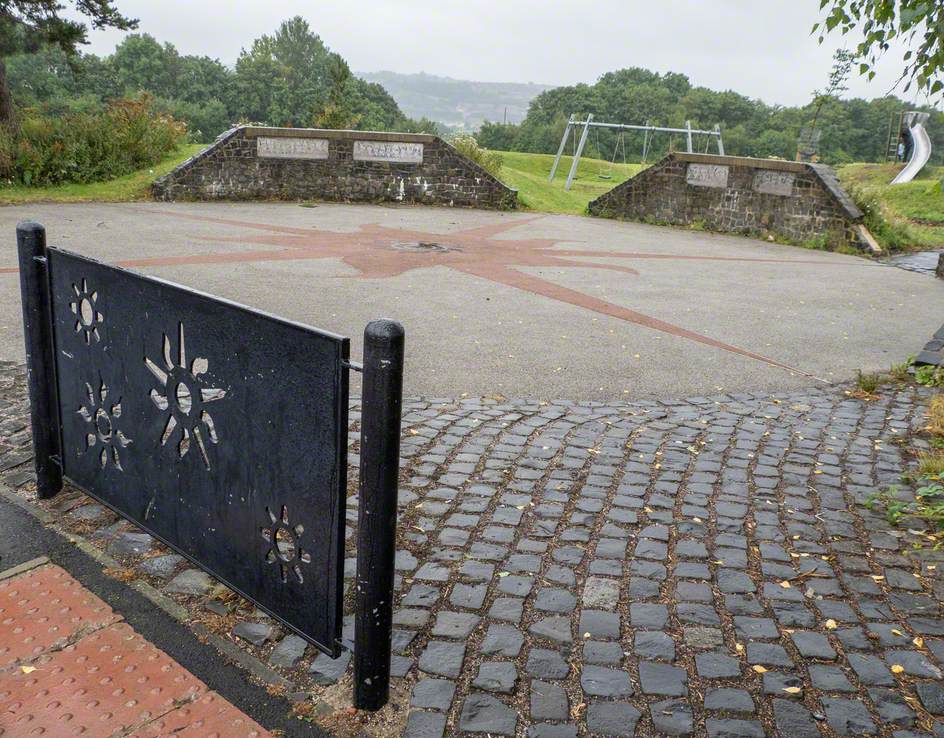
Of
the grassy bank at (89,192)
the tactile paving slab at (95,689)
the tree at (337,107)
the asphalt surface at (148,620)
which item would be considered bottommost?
the asphalt surface at (148,620)

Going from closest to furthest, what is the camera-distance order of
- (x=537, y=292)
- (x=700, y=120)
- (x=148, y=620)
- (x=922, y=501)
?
(x=148, y=620), (x=922, y=501), (x=537, y=292), (x=700, y=120)

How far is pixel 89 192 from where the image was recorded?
17.4 m

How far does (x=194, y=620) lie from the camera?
3.29 metres

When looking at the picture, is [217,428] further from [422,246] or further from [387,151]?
[387,151]

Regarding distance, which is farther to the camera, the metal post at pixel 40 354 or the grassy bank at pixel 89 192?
the grassy bank at pixel 89 192

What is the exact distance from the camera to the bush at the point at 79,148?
17.4 meters

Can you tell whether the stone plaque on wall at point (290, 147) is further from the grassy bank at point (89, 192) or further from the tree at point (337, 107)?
the tree at point (337, 107)

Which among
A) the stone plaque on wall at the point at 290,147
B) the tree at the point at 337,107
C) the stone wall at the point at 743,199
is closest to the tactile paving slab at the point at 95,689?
the stone wall at the point at 743,199

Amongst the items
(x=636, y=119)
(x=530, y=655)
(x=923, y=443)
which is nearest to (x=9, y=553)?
(x=530, y=655)

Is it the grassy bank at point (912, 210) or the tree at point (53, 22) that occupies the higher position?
the tree at point (53, 22)

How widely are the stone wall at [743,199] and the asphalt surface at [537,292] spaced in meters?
0.89

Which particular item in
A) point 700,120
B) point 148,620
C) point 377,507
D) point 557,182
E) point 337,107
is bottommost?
point 148,620

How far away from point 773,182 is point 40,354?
640 inches

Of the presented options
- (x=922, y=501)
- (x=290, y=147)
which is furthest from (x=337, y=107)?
(x=922, y=501)
